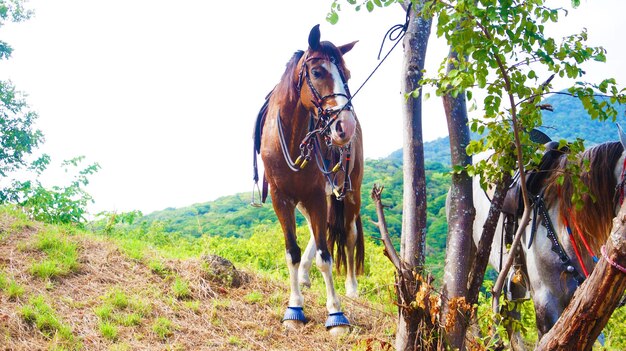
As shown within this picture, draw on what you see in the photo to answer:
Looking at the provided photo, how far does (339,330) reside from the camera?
16.6 ft

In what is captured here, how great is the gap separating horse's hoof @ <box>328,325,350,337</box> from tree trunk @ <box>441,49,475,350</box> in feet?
6.22

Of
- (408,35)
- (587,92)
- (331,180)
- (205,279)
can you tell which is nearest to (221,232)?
(205,279)

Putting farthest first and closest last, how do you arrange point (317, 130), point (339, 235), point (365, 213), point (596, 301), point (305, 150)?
1. point (365, 213)
2. point (339, 235)
3. point (305, 150)
4. point (317, 130)
5. point (596, 301)

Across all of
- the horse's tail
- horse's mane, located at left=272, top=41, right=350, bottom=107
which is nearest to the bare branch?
horse's mane, located at left=272, top=41, right=350, bottom=107

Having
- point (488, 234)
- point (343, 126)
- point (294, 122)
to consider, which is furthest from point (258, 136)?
point (488, 234)

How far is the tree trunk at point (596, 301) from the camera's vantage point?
2.13 m

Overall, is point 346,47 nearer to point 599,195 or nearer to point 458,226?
point 458,226

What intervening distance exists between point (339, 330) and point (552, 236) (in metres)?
2.14

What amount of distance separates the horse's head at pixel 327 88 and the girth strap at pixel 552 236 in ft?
4.65

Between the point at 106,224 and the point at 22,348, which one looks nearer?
→ the point at 22,348

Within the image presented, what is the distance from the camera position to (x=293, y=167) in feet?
16.3

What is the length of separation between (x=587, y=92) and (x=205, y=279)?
4.23m

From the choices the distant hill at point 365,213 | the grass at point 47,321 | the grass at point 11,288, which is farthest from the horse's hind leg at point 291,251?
the distant hill at point 365,213

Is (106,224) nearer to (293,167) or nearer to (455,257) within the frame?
(293,167)
